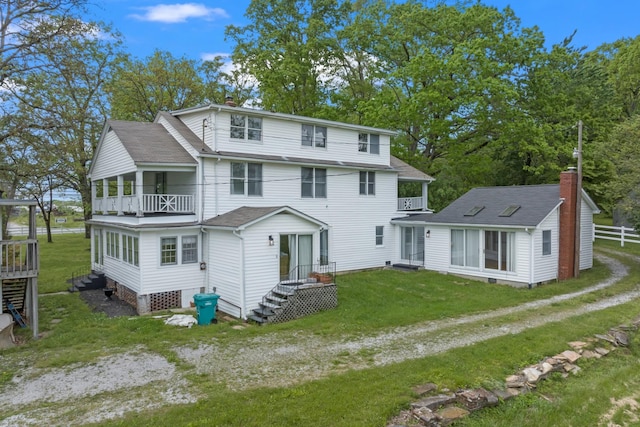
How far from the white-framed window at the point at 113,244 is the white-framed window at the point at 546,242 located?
17.9 m

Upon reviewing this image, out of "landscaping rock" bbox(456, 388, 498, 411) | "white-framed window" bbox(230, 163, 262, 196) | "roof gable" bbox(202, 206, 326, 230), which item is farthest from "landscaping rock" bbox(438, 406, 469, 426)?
"white-framed window" bbox(230, 163, 262, 196)

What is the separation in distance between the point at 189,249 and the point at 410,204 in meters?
13.3

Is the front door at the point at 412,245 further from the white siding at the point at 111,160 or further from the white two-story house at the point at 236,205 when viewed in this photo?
the white siding at the point at 111,160

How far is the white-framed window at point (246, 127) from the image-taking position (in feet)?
57.5

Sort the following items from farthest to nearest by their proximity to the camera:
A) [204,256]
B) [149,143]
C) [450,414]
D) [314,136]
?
[314,136] → [149,143] → [204,256] → [450,414]

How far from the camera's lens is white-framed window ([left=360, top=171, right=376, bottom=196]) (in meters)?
21.6

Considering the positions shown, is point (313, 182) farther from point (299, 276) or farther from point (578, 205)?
point (578, 205)

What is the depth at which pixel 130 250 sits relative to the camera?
53.7 feet

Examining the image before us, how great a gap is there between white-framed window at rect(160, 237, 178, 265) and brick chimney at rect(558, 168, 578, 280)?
1607cm

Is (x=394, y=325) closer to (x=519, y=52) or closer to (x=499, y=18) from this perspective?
(x=519, y=52)

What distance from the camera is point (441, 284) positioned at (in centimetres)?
1797

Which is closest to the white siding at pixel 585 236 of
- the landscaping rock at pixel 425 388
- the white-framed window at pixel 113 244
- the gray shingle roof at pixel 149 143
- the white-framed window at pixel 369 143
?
the white-framed window at pixel 369 143

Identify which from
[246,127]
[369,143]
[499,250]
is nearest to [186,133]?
[246,127]

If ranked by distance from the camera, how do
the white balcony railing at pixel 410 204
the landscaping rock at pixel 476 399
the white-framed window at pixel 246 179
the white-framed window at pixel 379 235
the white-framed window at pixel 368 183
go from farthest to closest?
the white balcony railing at pixel 410 204
the white-framed window at pixel 379 235
the white-framed window at pixel 368 183
the white-framed window at pixel 246 179
the landscaping rock at pixel 476 399
